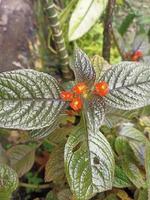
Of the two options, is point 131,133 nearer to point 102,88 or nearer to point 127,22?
point 102,88

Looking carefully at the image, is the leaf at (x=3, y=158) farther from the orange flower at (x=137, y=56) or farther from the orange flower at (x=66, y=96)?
the orange flower at (x=137, y=56)

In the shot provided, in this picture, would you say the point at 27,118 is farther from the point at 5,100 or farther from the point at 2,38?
the point at 2,38

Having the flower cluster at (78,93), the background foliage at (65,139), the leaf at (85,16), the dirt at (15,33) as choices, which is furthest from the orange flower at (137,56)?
the flower cluster at (78,93)

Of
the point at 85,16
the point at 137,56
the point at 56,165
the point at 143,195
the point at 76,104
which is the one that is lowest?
the point at 143,195

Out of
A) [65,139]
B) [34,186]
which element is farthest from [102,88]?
[34,186]

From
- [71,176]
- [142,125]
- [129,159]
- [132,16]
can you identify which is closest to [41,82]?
[71,176]

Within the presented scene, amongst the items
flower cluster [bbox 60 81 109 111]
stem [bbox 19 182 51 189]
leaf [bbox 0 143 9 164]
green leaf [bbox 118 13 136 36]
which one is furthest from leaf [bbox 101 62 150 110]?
green leaf [bbox 118 13 136 36]
